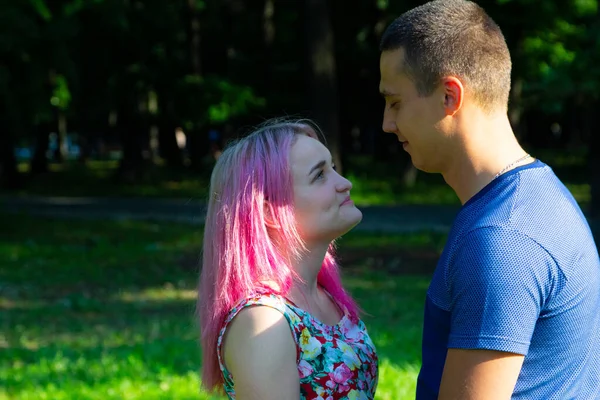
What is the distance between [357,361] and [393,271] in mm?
10334

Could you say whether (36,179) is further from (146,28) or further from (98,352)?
(98,352)

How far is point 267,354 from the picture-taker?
228 cm

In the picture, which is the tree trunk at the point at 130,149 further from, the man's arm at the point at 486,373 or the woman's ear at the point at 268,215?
the man's arm at the point at 486,373

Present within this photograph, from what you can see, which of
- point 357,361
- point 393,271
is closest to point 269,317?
point 357,361

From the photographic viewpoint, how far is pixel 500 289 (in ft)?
6.02

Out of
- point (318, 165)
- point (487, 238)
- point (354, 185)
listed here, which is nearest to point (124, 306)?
point (318, 165)

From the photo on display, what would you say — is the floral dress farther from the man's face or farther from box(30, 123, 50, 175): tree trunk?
box(30, 123, 50, 175): tree trunk

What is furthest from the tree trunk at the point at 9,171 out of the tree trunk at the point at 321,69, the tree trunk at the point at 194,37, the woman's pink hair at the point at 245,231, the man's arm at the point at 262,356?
the man's arm at the point at 262,356

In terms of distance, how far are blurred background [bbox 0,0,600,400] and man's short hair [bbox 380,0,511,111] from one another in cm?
126

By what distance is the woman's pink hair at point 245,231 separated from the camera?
2480 millimetres

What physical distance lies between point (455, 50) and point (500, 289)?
59cm

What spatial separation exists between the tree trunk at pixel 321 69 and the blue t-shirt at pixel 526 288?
1571cm

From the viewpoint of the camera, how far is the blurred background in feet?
25.2

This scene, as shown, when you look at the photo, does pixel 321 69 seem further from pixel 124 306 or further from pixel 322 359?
pixel 322 359
